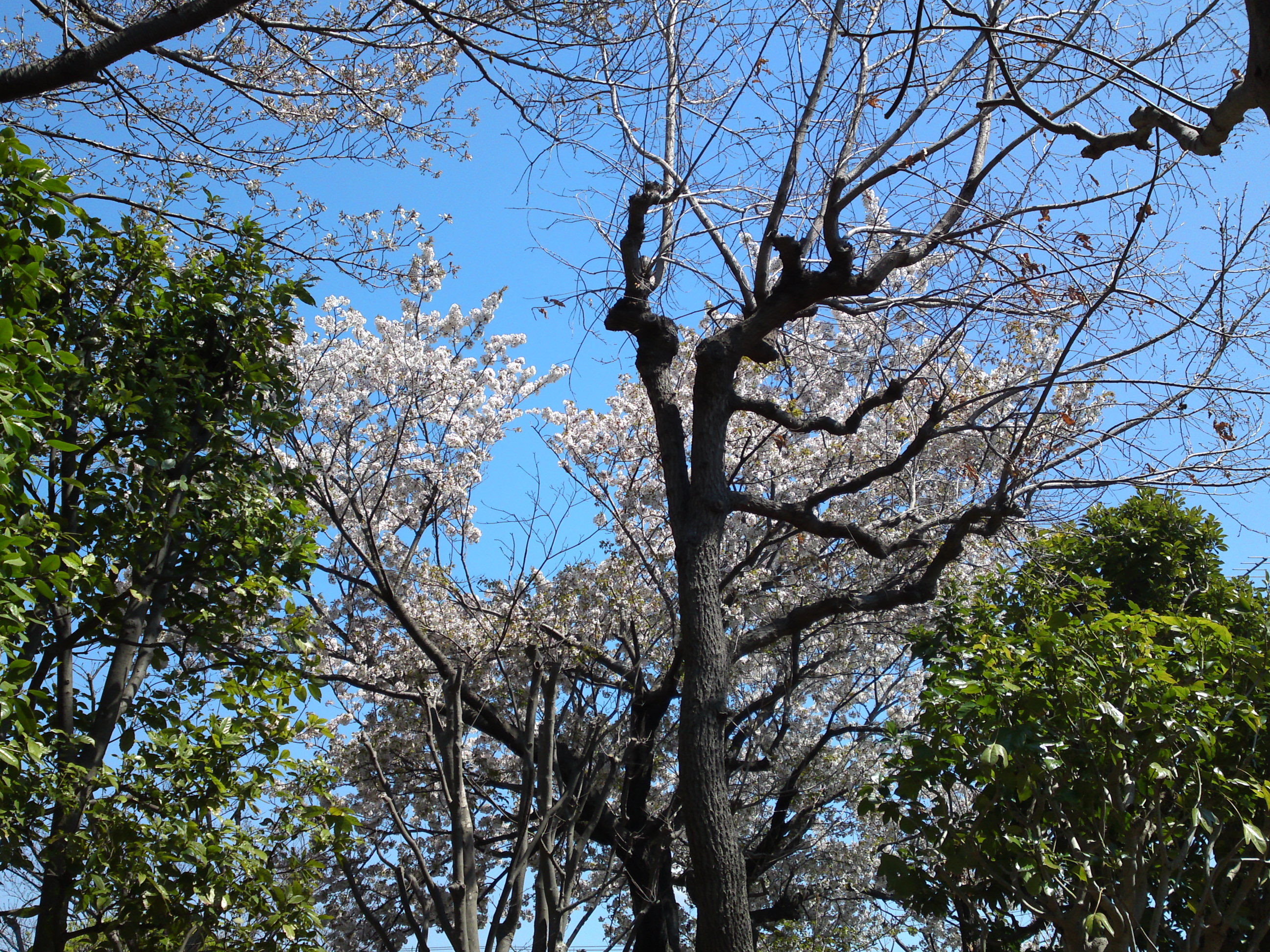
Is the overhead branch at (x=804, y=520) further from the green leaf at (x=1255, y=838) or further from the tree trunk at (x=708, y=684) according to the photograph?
the green leaf at (x=1255, y=838)

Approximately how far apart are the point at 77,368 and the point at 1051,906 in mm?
4018

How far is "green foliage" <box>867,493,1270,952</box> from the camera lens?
3.61m

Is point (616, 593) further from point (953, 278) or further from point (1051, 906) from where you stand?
Result: point (1051, 906)

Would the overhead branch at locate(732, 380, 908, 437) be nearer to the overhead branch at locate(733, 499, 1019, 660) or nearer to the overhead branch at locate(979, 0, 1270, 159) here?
the overhead branch at locate(733, 499, 1019, 660)

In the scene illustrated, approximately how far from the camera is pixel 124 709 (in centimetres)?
355

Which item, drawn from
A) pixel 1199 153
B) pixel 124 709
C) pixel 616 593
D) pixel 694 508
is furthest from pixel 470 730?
pixel 1199 153

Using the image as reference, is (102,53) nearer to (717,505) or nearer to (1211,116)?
(717,505)

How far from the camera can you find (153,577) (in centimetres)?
358

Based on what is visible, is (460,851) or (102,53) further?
(460,851)

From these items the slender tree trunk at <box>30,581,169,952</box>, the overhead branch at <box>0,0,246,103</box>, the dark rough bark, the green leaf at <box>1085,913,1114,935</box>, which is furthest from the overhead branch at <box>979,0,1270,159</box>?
the slender tree trunk at <box>30,581,169,952</box>

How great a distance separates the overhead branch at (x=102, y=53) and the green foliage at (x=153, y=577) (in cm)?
53

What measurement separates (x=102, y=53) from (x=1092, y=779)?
15.7 feet

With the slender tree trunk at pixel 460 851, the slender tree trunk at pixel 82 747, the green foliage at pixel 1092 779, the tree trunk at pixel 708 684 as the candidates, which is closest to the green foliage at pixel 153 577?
the slender tree trunk at pixel 82 747

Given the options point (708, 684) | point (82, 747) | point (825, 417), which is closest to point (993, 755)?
point (708, 684)
